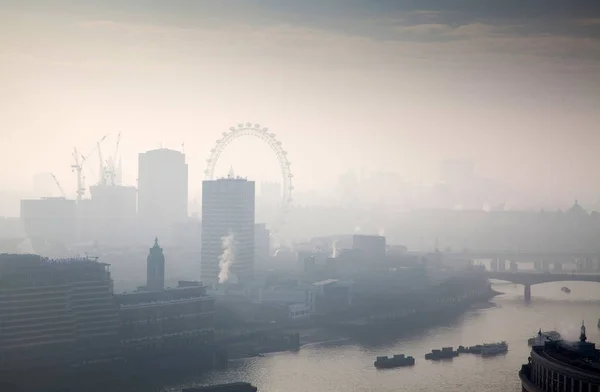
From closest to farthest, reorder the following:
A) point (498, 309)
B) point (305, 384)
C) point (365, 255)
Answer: point (305, 384) < point (498, 309) < point (365, 255)

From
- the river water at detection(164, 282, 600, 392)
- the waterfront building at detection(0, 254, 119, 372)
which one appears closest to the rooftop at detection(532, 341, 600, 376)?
the river water at detection(164, 282, 600, 392)

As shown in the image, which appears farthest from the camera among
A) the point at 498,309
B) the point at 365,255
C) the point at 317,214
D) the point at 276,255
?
the point at 317,214

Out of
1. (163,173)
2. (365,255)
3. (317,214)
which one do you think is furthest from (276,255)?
(317,214)

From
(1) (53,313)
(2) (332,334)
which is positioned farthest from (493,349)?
(1) (53,313)

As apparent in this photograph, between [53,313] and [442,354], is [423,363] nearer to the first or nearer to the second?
[442,354]

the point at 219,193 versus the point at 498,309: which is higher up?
the point at 219,193

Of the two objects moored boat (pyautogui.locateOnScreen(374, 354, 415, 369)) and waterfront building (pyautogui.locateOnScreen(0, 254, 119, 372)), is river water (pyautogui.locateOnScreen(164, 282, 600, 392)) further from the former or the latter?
waterfront building (pyautogui.locateOnScreen(0, 254, 119, 372))

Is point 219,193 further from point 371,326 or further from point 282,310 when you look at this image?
point 371,326

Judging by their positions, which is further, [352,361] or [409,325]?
[409,325]
